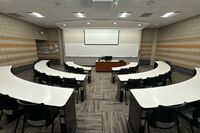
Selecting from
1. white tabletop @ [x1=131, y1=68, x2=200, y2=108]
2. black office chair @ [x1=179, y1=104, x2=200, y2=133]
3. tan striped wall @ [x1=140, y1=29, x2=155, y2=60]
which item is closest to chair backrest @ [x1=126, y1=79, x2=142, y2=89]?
white tabletop @ [x1=131, y1=68, x2=200, y2=108]

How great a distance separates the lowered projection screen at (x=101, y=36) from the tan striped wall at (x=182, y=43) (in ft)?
11.5

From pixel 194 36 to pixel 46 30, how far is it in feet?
32.3

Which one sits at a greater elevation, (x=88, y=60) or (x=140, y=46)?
(x=140, y=46)

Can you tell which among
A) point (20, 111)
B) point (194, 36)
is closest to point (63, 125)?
point (20, 111)

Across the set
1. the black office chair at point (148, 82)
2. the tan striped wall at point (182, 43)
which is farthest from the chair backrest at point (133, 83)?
the tan striped wall at point (182, 43)

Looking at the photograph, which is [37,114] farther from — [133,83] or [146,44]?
[146,44]

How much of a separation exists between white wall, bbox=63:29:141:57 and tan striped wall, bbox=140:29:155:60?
1.75 ft

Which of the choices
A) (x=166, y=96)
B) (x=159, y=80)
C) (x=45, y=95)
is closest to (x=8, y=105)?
(x=45, y=95)

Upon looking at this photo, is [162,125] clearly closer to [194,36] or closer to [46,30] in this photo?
[194,36]

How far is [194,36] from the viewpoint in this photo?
559 centimetres

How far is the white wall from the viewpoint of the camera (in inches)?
368

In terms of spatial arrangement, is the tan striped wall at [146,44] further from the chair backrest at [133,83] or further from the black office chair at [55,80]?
the black office chair at [55,80]

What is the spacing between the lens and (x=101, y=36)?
927cm

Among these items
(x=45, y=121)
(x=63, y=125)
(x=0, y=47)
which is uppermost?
(x=0, y=47)
